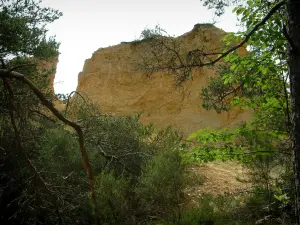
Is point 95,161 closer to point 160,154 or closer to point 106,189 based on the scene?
point 106,189

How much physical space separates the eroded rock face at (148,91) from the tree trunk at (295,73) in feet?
72.0

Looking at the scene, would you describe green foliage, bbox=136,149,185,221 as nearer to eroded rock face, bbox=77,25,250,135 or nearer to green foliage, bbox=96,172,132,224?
green foliage, bbox=96,172,132,224

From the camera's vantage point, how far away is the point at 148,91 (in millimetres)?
29328

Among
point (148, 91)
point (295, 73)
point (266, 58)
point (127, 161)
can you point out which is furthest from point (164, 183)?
point (148, 91)

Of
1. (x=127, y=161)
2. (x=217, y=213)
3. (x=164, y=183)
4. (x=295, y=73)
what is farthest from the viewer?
(x=127, y=161)

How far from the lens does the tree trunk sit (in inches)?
126

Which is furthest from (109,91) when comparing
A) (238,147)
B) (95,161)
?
(238,147)

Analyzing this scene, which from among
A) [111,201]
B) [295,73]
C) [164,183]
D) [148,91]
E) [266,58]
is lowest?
[111,201]

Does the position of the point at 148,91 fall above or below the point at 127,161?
above

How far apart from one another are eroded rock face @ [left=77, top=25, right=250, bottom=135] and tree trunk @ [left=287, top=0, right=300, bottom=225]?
21935mm

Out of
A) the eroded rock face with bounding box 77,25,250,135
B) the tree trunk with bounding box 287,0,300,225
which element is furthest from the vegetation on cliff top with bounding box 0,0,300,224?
the eroded rock face with bounding box 77,25,250,135

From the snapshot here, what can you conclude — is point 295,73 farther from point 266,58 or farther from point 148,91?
point 148,91

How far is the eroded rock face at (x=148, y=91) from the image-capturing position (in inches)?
1057

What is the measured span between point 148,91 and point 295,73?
26.1m
